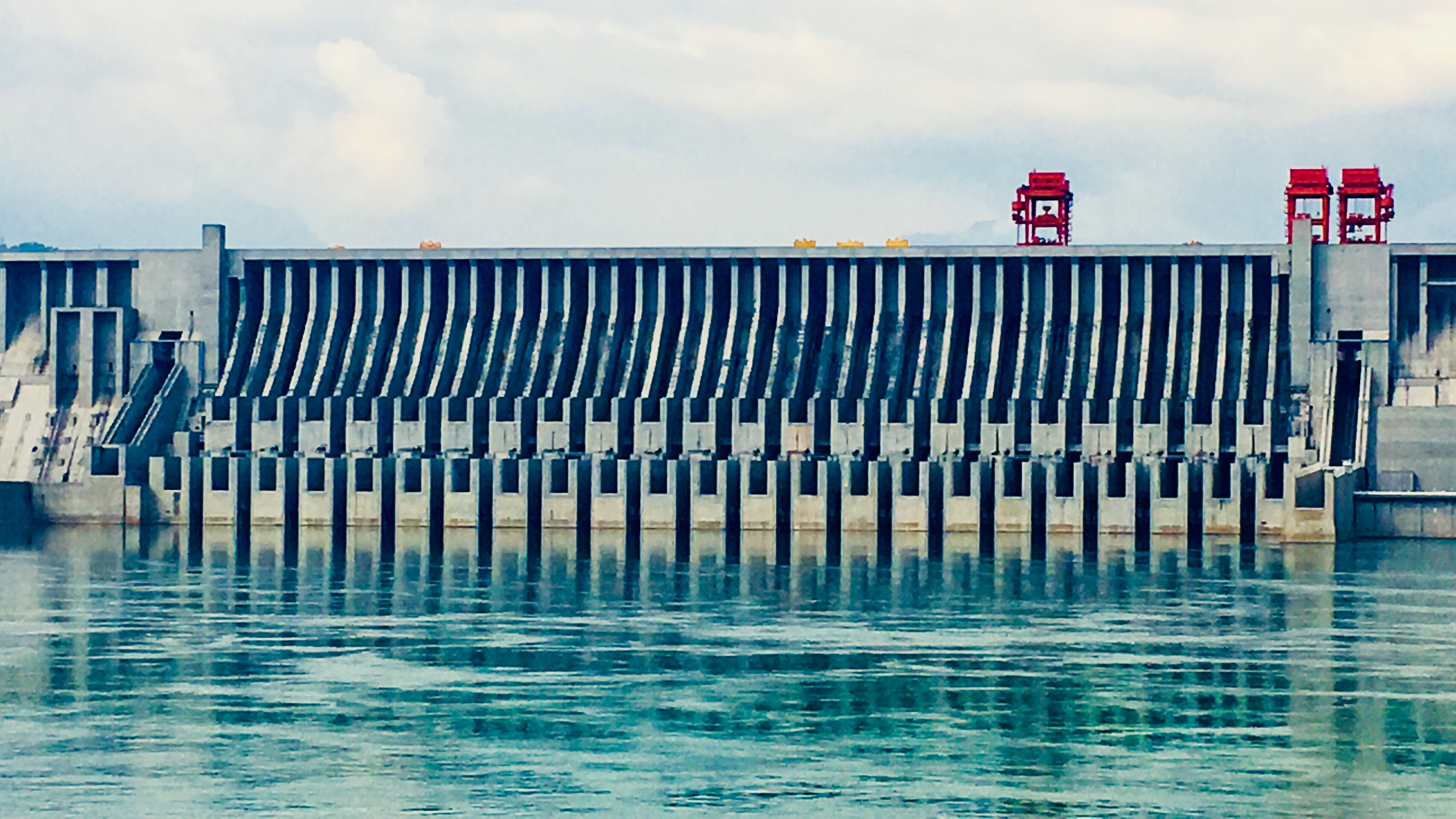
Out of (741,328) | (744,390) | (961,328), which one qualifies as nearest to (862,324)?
(961,328)

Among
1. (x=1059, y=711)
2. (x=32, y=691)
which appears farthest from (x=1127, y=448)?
(x=32, y=691)

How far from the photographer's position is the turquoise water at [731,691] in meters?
32.3

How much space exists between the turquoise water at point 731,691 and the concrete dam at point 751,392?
45.5ft

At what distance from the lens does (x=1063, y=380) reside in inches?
3548

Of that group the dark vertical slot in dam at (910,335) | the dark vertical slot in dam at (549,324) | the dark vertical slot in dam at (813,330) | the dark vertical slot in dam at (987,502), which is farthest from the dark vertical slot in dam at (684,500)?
the dark vertical slot in dam at (987,502)

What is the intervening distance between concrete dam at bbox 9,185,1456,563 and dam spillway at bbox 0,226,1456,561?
0.13m

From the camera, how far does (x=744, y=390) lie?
89.9 m

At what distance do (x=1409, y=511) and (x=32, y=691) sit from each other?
51.4 meters

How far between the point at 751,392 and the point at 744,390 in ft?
1.38

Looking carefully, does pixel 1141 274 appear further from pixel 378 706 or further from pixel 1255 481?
pixel 378 706

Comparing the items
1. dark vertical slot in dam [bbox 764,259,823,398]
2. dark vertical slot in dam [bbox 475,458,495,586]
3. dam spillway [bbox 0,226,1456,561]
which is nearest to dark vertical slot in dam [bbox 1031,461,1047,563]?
dam spillway [bbox 0,226,1456,561]

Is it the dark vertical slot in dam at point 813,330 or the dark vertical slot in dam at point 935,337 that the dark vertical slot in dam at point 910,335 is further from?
the dark vertical slot in dam at point 813,330

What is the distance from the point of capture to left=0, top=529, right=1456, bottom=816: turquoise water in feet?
106

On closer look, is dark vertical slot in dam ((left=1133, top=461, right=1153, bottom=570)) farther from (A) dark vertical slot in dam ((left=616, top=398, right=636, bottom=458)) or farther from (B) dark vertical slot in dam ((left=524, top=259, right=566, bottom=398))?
(B) dark vertical slot in dam ((left=524, top=259, right=566, bottom=398))
